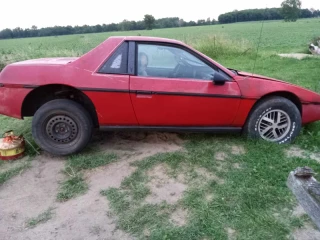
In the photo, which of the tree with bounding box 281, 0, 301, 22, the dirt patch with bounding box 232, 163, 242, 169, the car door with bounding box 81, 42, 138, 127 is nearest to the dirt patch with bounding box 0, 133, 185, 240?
the car door with bounding box 81, 42, 138, 127

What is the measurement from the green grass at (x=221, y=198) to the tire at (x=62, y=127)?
887mm

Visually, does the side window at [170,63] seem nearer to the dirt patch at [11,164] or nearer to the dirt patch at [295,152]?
the dirt patch at [295,152]

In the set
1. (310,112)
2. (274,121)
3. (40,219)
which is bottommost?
(40,219)

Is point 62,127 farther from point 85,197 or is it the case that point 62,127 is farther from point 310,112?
point 310,112

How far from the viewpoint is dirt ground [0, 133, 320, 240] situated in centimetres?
281

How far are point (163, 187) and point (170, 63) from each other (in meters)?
1.63

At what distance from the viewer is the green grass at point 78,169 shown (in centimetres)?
342

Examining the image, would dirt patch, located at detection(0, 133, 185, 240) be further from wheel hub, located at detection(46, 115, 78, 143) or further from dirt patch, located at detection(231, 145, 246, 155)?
dirt patch, located at detection(231, 145, 246, 155)

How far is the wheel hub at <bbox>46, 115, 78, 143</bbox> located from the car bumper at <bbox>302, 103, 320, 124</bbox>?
312 cm

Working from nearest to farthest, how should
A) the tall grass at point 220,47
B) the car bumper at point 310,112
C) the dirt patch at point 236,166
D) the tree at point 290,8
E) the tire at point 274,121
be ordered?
the dirt patch at point 236,166 → the tire at point 274,121 → the car bumper at point 310,112 → the tall grass at point 220,47 → the tree at point 290,8

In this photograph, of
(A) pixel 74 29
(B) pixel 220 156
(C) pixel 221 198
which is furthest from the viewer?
(A) pixel 74 29

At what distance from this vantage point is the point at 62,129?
420cm

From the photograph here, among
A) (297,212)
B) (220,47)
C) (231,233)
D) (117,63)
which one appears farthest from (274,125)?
(220,47)

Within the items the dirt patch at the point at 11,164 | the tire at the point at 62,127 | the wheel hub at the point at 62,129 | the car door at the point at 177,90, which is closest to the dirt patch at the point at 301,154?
the car door at the point at 177,90
